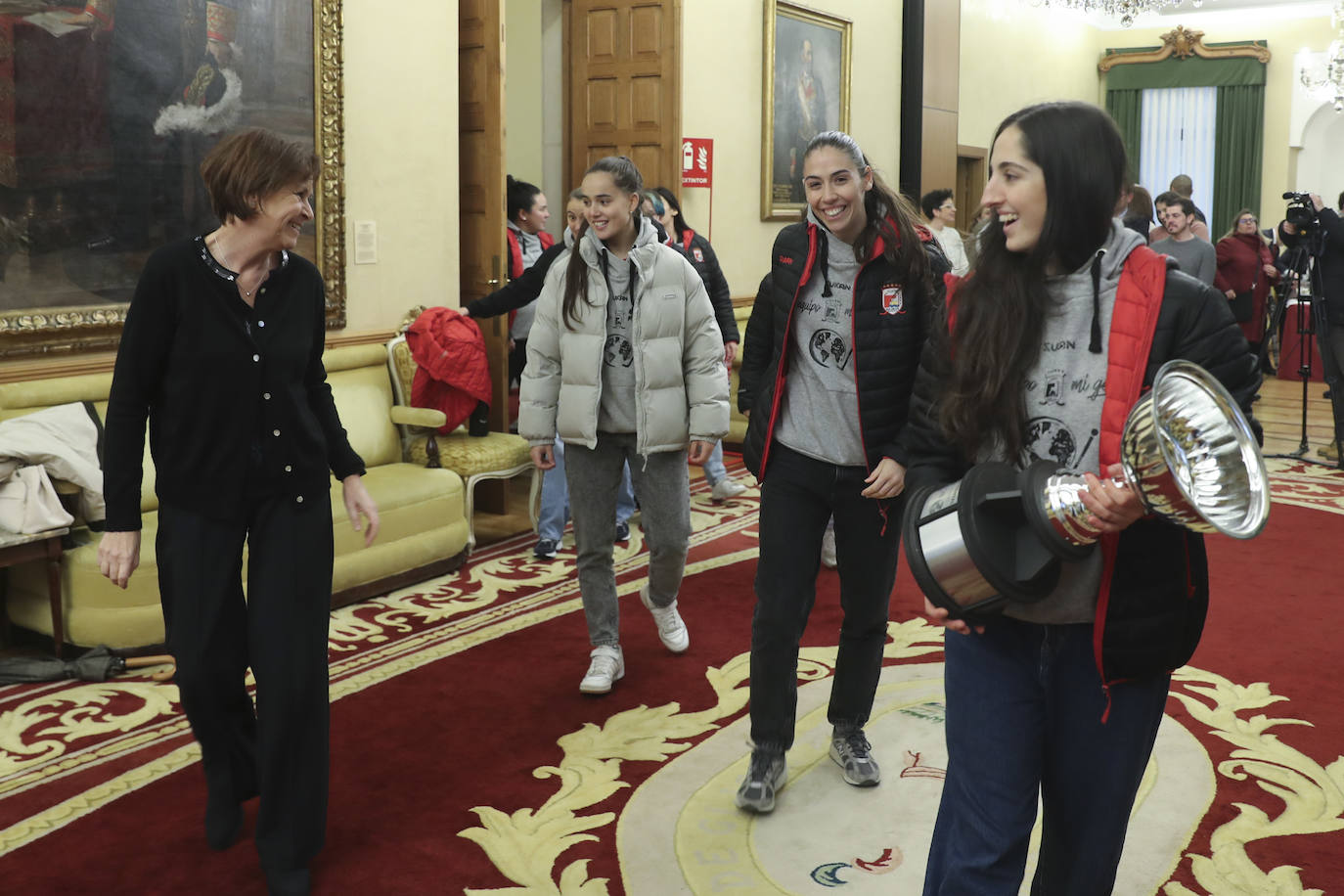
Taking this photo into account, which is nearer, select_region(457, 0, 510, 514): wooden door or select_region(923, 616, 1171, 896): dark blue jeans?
select_region(923, 616, 1171, 896): dark blue jeans

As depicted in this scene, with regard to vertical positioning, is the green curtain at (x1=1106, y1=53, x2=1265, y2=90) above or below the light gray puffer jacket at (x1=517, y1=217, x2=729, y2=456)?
above

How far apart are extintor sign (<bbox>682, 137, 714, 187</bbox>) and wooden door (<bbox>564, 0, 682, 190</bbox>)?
0.30 m

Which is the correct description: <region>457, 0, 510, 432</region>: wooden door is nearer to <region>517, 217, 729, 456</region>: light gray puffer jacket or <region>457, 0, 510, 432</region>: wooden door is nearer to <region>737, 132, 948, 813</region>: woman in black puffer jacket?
<region>517, 217, 729, 456</region>: light gray puffer jacket

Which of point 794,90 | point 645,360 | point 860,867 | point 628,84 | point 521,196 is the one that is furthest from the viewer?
point 794,90

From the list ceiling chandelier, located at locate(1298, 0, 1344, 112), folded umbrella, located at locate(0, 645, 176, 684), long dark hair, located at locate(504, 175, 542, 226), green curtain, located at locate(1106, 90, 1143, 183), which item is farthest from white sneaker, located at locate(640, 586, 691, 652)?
green curtain, located at locate(1106, 90, 1143, 183)

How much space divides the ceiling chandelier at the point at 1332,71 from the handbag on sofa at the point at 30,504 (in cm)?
1375

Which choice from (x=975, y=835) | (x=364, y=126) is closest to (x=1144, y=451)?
(x=975, y=835)

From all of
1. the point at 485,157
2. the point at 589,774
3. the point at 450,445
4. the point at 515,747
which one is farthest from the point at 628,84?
the point at 589,774

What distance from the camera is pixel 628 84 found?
826 cm

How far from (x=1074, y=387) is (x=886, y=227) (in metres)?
1.26

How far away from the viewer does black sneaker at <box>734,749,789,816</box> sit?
326 cm

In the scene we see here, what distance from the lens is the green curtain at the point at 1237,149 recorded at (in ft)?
52.5

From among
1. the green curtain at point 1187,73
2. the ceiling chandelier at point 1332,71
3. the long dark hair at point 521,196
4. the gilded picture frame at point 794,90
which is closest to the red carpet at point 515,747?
the long dark hair at point 521,196

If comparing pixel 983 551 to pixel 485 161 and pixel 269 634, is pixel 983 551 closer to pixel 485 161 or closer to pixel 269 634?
pixel 269 634
